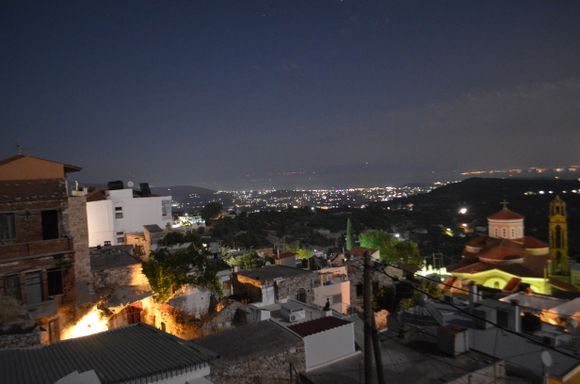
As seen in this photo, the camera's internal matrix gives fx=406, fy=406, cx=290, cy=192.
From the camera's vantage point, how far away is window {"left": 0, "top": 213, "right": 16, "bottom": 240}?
589 inches

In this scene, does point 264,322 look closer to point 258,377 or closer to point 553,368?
point 258,377

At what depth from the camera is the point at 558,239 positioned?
42.0 meters

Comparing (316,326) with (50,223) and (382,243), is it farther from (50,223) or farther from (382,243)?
(382,243)

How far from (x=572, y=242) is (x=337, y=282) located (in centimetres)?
5987

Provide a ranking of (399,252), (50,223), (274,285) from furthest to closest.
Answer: (399,252) < (274,285) < (50,223)

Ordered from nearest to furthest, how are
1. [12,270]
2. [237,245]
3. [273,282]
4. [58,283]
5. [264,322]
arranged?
[264,322] → [12,270] → [58,283] → [273,282] → [237,245]

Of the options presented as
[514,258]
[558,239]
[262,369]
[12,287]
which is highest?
[12,287]

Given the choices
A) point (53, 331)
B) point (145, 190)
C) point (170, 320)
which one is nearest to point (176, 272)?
point (170, 320)

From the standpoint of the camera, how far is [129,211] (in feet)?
99.2

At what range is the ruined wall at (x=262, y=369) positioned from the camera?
29.4ft

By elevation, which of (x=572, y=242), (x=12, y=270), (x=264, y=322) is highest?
(x=12, y=270)

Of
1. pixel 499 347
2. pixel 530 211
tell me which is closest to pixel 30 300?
pixel 499 347

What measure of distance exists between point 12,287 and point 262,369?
35.2ft

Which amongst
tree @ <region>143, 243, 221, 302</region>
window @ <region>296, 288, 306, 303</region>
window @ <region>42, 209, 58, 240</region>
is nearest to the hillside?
window @ <region>296, 288, 306, 303</region>
